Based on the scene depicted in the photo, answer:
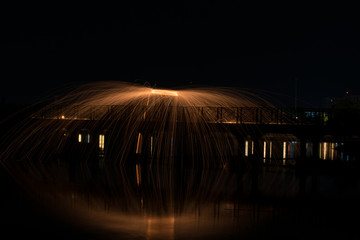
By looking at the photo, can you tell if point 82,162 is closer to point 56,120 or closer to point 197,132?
point 56,120

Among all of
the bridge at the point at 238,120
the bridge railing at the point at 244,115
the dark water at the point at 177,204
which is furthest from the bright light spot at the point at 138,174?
the bridge railing at the point at 244,115

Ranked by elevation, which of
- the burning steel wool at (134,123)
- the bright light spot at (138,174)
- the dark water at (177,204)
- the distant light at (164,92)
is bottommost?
the dark water at (177,204)

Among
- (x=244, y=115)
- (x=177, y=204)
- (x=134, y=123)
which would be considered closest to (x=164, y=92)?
(x=134, y=123)

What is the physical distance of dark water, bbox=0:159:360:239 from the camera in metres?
13.2

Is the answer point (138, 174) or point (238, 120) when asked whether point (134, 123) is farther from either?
point (238, 120)

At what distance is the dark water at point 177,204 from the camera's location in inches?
520

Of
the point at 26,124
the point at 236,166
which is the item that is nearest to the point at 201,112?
the point at 236,166

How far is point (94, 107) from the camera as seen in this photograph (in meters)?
33.4

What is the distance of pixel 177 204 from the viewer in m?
17.4

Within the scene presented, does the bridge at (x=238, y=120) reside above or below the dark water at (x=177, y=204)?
above

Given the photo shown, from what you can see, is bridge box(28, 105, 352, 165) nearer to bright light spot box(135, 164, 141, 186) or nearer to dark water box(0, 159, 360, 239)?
bright light spot box(135, 164, 141, 186)

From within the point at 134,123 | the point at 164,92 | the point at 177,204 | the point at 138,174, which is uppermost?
the point at 164,92

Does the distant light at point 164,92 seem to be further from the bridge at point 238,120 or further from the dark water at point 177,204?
the dark water at point 177,204

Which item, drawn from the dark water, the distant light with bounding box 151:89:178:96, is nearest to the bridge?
the distant light with bounding box 151:89:178:96
